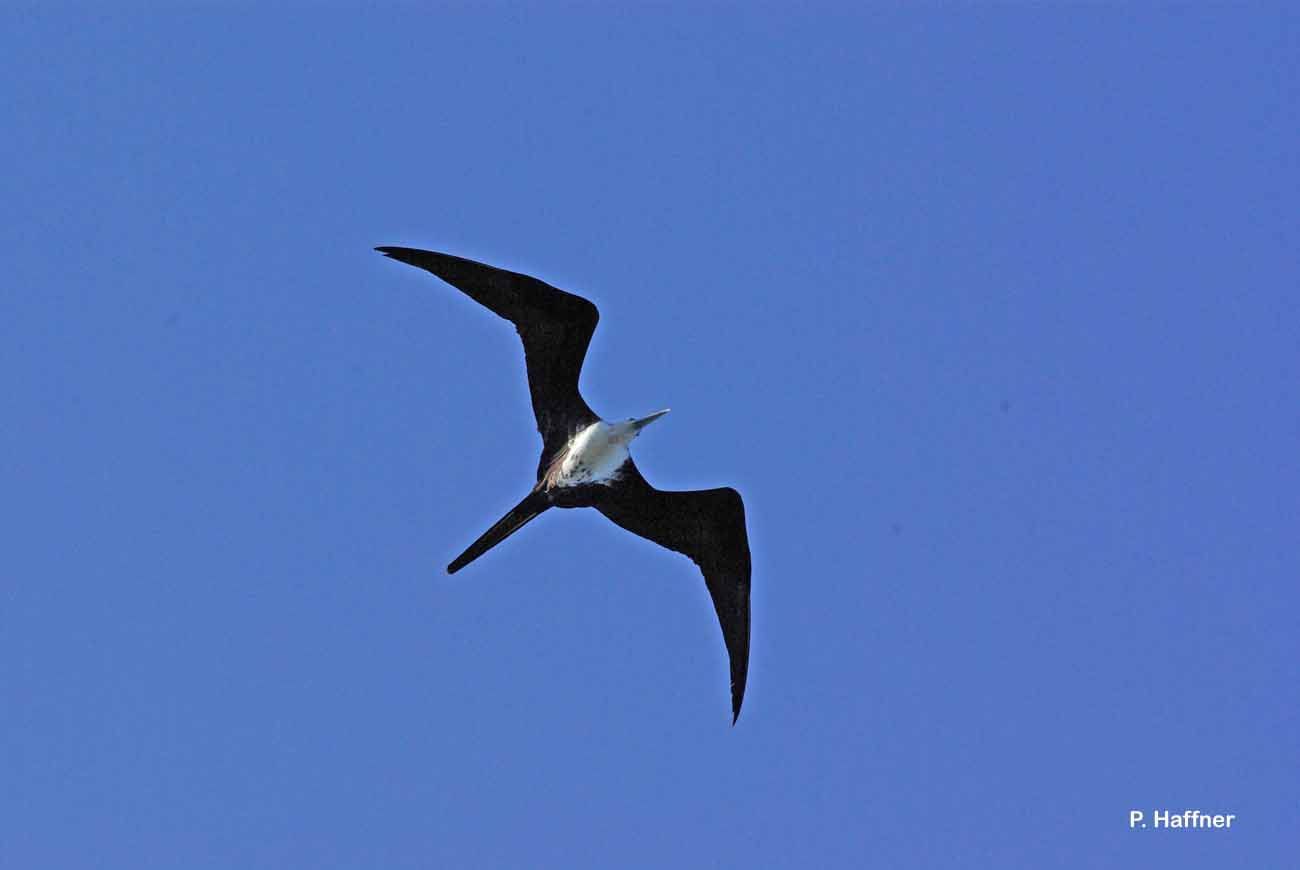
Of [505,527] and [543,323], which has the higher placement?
[543,323]

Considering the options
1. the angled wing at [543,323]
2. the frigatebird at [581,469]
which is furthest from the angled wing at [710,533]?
the angled wing at [543,323]

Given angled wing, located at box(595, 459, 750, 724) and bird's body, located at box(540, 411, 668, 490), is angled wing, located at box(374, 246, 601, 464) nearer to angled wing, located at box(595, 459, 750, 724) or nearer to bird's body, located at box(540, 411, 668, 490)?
bird's body, located at box(540, 411, 668, 490)

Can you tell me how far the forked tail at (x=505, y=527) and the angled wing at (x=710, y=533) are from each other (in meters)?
0.65

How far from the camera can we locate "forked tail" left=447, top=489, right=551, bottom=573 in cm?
1535

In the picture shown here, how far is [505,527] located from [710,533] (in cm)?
190

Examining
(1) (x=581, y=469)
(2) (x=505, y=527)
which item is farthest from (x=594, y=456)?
(2) (x=505, y=527)

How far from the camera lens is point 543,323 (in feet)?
51.7

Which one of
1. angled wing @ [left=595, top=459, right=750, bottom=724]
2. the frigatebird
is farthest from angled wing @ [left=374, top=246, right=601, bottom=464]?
angled wing @ [left=595, top=459, right=750, bottom=724]

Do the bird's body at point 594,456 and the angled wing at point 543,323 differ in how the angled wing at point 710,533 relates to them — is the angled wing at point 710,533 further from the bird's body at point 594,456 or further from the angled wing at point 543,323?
the angled wing at point 543,323

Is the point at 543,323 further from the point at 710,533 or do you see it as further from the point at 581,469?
the point at 710,533

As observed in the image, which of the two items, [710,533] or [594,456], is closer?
[594,456]

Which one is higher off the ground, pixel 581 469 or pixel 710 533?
pixel 581 469

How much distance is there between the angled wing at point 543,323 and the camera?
1550 centimetres

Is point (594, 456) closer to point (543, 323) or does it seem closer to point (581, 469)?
→ point (581, 469)
